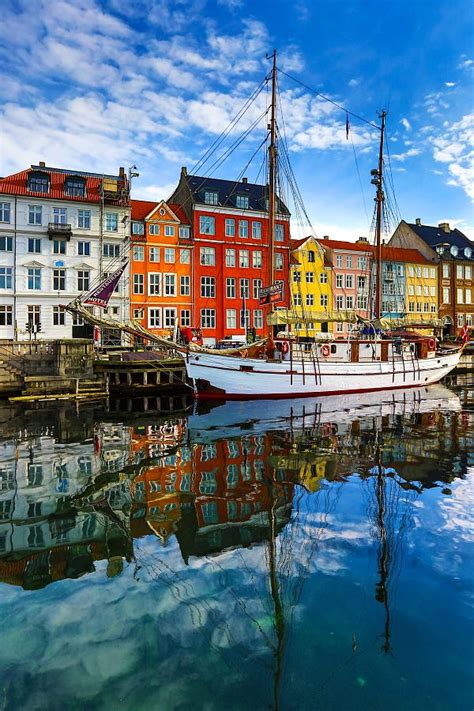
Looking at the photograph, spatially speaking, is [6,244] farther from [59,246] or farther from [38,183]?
[38,183]

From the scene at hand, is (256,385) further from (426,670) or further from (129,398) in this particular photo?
(426,670)

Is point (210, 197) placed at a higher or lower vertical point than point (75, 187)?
higher

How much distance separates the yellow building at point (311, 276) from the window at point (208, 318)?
38.4 feet

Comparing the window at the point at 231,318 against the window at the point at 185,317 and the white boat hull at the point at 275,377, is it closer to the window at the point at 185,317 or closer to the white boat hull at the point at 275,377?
the window at the point at 185,317

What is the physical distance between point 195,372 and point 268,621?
22536 millimetres

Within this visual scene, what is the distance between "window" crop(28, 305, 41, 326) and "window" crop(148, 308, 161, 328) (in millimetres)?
10300

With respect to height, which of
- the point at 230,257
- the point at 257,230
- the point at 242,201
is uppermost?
the point at 242,201

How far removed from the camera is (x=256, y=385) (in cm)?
2844

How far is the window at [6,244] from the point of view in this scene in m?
40.0

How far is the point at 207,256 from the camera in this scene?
48500mm

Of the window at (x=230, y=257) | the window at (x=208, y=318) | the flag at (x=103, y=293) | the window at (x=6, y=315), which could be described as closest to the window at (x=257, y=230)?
the window at (x=230, y=257)

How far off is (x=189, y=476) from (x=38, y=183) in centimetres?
3838

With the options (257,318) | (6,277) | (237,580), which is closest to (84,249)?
(6,277)

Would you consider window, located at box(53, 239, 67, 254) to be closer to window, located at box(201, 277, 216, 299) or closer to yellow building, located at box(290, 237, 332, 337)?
window, located at box(201, 277, 216, 299)
